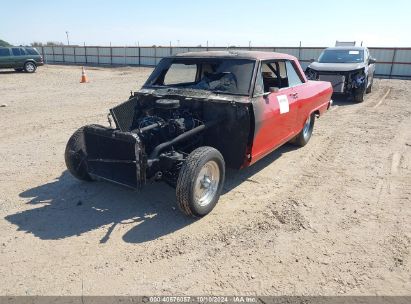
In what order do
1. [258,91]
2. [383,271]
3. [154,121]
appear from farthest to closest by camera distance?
[258,91] → [154,121] → [383,271]

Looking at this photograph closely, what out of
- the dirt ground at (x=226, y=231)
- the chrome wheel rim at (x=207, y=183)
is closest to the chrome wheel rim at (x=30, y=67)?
the dirt ground at (x=226, y=231)

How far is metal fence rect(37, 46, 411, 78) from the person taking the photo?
836 inches

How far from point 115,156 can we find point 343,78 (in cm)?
956

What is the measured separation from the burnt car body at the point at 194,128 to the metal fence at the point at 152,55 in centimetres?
1430

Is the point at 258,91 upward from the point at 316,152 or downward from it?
upward

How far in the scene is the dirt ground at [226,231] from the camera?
3.12 m

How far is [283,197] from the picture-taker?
4.79 meters

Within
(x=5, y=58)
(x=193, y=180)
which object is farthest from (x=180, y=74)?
(x=5, y=58)

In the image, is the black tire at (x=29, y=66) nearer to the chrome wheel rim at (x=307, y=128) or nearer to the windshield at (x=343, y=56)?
the windshield at (x=343, y=56)

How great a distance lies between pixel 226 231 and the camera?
393 centimetres

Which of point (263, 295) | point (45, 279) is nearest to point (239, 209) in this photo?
point (263, 295)

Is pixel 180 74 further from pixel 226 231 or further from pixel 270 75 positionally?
pixel 226 231

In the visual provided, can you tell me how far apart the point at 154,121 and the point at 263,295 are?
8.27ft

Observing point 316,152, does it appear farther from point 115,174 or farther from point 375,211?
point 115,174
